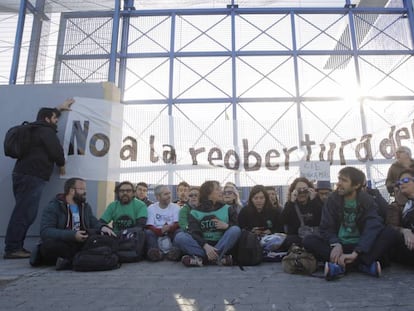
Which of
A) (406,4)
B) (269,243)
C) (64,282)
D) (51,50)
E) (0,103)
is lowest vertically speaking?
(64,282)

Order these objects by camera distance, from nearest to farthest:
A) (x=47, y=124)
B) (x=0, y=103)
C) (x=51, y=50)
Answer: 1. (x=47, y=124)
2. (x=0, y=103)
3. (x=51, y=50)

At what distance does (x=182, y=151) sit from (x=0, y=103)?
1.95 m

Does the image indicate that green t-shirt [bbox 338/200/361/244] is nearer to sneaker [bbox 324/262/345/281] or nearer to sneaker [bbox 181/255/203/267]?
sneaker [bbox 324/262/345/281]

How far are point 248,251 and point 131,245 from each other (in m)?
0.91

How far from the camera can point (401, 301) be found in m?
1.47

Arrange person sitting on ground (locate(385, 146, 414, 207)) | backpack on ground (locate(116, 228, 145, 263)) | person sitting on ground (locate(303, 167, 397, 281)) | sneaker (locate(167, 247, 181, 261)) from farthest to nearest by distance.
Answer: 1. person sitting on ground (locate(385, 146, 414, 207))
2. sneaker (locate(167, 247, 181, 261))
3. backpack on ground (locate(116, 228, 145, 263))
4. person sitting on ground (locate(303, 167, 397, 281))

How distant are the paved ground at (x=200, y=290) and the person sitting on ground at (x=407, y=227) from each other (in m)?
0.09

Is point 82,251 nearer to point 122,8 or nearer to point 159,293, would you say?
point 159,293

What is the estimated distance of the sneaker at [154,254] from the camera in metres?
2.75

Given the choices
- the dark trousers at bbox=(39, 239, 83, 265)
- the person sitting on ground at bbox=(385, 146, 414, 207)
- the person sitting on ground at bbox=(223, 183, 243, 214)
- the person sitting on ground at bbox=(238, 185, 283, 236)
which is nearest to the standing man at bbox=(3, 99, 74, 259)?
the dark trousers at bbox=(39, 239, 83, 265)

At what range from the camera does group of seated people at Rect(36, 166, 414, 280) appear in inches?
84.8

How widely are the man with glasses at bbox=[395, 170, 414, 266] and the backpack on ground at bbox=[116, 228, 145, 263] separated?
1.87 metres

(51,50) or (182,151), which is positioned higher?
(51,50)

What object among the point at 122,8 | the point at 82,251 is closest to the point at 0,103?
the point at 82,251
